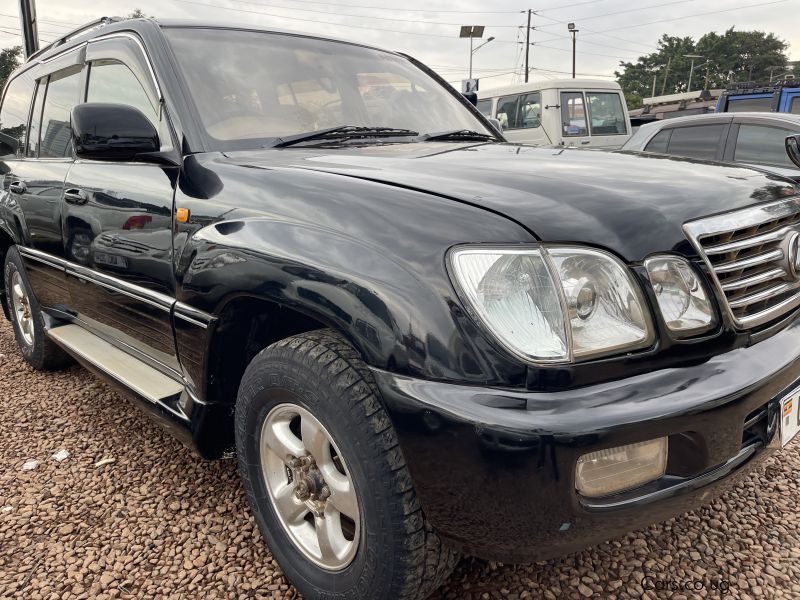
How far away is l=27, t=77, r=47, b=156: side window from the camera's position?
11.4ft

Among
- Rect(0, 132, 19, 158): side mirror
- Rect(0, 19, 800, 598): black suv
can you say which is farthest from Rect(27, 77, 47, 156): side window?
Rect(0, 19, 800, 598): black suv

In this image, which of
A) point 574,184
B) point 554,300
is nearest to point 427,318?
point 554,300

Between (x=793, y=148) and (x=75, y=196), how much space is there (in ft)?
17.6

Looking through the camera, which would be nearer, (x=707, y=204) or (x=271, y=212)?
(x=707, y=204)

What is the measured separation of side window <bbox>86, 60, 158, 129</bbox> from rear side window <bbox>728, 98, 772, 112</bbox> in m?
11.9

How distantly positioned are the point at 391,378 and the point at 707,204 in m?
0.94

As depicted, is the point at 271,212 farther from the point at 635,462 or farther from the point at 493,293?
the point at 635,462

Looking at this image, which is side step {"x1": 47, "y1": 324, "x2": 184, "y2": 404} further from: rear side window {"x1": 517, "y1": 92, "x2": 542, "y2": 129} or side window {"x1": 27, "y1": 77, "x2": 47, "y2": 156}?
rear side window {"x1": 517, "y1": 92, "x2": 542, "y2": 129}

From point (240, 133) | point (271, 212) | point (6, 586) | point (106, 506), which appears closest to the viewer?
point (271, 212)

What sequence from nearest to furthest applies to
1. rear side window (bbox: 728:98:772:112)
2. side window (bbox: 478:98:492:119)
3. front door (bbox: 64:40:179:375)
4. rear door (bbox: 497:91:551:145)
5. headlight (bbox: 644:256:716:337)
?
headlight (bbox: 644:256:716:337) → front door (bbox: 64:40:179:375) → rear side window (bbox: 728:98:772:112) → rear door (bbox: 497:91:551:145) → side window (bbox: 478:98:492:119)

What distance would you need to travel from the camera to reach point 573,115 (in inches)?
474

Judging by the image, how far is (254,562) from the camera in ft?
6.82

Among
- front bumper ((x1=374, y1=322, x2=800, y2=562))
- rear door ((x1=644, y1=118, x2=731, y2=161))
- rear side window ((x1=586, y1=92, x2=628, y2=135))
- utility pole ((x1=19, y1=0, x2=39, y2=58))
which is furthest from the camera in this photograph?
rear side window ((x1=586, y1=92, x2=628, y2=135))

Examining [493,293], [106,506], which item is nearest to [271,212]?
[493,293]
